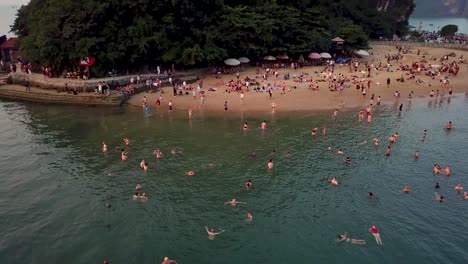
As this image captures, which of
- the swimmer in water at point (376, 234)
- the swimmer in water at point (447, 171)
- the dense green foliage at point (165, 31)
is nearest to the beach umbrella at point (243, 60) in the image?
the dense green foliage at point (165, 31)

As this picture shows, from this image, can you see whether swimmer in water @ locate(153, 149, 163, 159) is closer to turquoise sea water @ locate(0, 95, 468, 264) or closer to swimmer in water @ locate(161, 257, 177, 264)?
turquoise sea water @ locate(0, 95, 468, 264)

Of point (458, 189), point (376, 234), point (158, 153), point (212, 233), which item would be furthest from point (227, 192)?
point (458, 189)

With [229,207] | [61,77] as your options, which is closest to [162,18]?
[61,77]

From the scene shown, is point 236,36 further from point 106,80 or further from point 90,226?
point 90,226

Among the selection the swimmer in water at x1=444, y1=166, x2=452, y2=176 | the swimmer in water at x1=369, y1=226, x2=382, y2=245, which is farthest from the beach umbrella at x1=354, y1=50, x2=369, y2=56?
the swimmer in water at x1=369, y1=226, x2=382, y2=245

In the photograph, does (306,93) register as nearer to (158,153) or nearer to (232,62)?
(232,62)

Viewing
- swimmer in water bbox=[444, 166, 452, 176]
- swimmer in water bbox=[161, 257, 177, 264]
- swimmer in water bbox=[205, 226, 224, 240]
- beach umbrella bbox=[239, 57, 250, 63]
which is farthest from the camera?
beach umbrella bbox=[239, 57, 250, 63]
